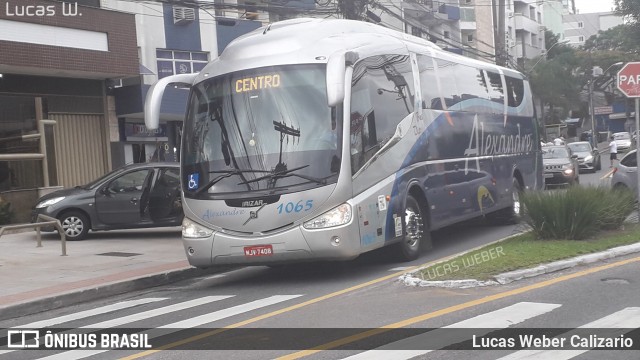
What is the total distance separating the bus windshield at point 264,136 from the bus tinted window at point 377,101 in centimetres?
50

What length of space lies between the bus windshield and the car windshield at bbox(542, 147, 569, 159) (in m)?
19.5

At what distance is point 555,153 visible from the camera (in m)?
28.1

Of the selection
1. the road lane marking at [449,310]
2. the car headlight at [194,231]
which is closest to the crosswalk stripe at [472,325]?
the road lane marking at [449,310]

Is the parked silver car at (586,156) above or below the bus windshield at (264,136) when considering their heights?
below

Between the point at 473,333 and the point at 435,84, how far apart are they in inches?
280

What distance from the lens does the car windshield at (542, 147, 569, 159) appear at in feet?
91.1

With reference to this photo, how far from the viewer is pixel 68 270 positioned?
12.7 metres

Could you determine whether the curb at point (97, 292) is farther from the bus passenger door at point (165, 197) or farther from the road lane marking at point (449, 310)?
the road lane marking at point (449, 310)

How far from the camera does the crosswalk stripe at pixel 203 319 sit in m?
7.27

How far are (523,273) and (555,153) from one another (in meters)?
19.5

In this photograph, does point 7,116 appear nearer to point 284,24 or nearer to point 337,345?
point 284,24

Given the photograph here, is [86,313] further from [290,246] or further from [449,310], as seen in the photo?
[449,310]

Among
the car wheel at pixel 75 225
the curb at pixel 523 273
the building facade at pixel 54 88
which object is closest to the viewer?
the curb at pixel 523 273

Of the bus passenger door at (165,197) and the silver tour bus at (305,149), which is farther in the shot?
the bus passenger door at (165,197)
